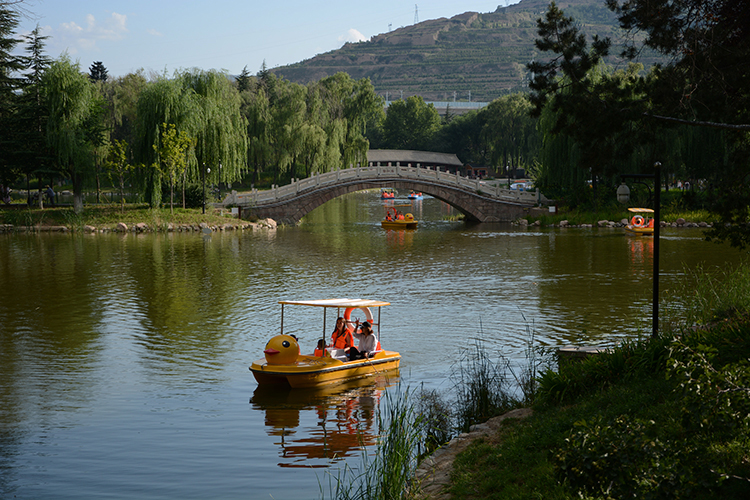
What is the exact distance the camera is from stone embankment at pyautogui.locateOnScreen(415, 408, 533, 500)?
23.4ft

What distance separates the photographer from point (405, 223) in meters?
45.0

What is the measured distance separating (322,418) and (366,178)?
37.5m

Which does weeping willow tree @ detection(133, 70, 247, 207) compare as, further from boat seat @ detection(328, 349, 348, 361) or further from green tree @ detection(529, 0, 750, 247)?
green tree @ detection(529, 0, 750, 247)

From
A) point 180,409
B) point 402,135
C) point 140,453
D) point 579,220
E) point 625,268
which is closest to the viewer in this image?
point 140,453

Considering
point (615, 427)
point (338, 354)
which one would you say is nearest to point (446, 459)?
point (615, 427)

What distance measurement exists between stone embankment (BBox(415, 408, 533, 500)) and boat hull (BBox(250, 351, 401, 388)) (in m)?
3.57

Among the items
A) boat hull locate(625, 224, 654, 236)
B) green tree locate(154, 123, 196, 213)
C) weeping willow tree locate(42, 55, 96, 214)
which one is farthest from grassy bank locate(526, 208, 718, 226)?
weeping willow tree locate(42, 55, 96, 214)

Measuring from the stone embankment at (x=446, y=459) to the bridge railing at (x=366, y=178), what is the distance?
37.1m

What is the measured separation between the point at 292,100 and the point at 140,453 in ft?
174

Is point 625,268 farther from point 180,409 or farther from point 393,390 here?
point 180,409

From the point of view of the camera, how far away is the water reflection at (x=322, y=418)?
30.5ft

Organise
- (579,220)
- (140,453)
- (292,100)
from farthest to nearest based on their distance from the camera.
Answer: (292,100) → (579,220) → (140,453)

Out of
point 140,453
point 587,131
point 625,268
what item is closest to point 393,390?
point 140,453

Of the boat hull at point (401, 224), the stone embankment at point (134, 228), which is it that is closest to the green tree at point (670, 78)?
the stone embankment at point (134, 228)
